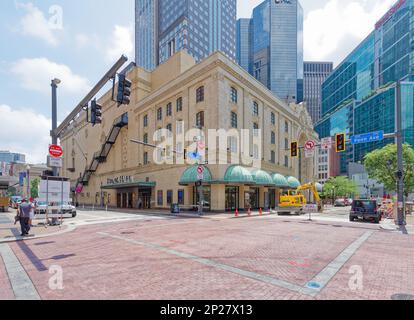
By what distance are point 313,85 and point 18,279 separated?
208233mm

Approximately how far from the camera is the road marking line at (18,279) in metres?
5.21

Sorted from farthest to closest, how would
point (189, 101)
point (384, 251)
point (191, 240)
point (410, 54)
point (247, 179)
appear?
1. point (410, 54)
2. point (189, 101)
3. point (247, 179)
4. point (191, 240)
5. point (384, 251)

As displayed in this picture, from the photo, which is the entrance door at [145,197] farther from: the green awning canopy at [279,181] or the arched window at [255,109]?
the arched window at [255,109]

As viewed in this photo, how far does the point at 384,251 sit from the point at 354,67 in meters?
137

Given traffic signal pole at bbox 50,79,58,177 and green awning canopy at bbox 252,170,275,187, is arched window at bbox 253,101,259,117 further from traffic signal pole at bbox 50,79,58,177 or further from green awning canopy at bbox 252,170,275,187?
traffic signal pole at bbox 50,79,58,177

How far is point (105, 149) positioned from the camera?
4934cm

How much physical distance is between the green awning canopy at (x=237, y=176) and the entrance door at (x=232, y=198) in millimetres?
2525

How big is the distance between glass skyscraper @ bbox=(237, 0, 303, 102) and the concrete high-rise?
12.1 meters

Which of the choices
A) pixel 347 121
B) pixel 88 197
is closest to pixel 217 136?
pixel 88 197

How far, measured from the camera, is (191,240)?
1111 centimetres

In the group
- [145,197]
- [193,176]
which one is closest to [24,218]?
[193,176]

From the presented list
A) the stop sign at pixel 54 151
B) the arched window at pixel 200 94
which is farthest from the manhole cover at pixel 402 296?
the arched window at pixel 200 94

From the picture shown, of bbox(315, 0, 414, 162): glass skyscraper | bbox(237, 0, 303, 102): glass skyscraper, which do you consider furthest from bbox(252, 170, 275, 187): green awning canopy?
bbox(237, 0, 303, 102): glass skyscraper
